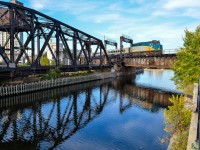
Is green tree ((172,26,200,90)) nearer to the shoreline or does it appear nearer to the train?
the shoreline

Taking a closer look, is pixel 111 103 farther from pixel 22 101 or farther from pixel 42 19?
pixel 42 19

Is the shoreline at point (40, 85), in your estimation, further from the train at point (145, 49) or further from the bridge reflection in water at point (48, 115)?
the train at point (145, 49)

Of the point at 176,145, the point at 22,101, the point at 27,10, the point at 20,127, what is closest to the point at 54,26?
the point at 27,10

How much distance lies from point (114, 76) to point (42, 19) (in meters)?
41.4

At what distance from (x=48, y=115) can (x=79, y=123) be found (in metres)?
5.10

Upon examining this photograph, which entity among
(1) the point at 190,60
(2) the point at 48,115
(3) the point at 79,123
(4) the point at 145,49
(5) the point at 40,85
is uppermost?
(4) the point at 145,49

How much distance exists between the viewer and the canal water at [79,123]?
1861 cm

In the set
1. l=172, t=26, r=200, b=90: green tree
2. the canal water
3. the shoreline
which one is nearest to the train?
the shoreline

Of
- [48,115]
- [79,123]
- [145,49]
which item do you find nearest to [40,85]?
[48,115]

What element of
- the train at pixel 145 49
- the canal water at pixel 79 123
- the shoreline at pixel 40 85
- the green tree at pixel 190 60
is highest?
the train at pixel 145 49

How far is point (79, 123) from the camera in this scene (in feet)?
80.8

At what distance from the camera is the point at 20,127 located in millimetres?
22000

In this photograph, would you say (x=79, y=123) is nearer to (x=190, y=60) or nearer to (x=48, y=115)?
(x=48, y=115)

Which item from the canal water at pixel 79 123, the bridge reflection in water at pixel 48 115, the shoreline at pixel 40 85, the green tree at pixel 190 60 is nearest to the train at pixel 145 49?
the shoreline at pixel 40 85
